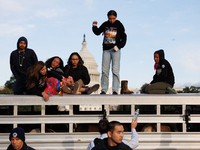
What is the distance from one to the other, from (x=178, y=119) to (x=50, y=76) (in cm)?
297

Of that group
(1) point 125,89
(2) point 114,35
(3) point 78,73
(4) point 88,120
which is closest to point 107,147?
(4) point 88,120

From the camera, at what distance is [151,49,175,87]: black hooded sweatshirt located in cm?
781

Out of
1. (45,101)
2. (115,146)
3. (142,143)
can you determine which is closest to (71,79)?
(45,101)

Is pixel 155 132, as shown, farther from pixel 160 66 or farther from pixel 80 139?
→ pixel 160 66

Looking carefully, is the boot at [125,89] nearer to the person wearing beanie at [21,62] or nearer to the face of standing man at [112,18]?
the face of standing man at [112,18]

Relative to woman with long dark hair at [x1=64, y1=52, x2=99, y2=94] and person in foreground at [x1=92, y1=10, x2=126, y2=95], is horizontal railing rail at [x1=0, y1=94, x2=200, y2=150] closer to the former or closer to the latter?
woman with long dark hair at [x1=64, y1=52, x2=99, y2=94]

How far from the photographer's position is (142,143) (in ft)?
21.5

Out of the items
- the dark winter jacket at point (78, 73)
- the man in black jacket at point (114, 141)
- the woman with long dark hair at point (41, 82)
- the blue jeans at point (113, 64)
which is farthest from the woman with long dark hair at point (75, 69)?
the man in black jacket at point (114, 141)

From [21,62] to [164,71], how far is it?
342cm

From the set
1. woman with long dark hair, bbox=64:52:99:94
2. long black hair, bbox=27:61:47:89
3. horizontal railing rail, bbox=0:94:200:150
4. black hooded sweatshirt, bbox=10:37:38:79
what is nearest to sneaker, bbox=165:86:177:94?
horizontal railing rail, bbox=0:94:200:150

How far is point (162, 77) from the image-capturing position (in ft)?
25.7

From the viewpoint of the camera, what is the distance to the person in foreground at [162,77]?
25.3ft

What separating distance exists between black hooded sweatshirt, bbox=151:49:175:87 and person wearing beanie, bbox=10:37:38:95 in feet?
10.0

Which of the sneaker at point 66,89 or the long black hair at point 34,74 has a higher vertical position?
the long black hair at point 34,74
